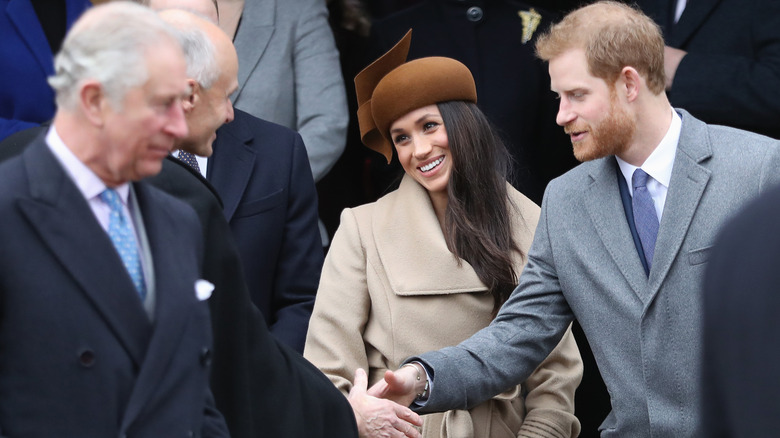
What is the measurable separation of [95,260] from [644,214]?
1811 mm

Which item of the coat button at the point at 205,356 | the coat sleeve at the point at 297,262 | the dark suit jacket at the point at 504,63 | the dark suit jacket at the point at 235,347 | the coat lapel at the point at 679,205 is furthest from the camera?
the dark suit jacket at the point at 504,63

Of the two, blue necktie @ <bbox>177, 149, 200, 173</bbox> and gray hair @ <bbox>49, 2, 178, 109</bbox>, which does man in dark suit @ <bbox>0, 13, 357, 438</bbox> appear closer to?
gray hair @ <bbox>49, 2, 178, 109</bbox>

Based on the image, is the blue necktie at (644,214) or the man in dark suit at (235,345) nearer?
the man in dark suit at (235,345)

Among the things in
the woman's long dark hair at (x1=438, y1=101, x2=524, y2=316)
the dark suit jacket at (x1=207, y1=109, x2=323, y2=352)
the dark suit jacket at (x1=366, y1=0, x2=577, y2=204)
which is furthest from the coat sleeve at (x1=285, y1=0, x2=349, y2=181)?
the woman's long dark hair at (x1=438, y1=101, x2=524, y2=316)

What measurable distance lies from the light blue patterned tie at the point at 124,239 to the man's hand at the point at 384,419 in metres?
1.45

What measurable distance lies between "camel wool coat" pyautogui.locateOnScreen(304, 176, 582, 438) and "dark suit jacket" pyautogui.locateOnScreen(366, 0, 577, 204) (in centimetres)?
80

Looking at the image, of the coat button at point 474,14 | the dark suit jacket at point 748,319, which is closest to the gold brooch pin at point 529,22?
the coat button at point 474,14

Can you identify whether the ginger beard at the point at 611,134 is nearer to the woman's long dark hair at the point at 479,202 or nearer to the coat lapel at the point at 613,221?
the coat lapel at the point at 613,221

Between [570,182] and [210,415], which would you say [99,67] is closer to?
[210,415]

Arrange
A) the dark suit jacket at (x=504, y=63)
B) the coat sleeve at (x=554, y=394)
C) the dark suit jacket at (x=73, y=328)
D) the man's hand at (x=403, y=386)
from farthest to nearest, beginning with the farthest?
the dark suit jacket at (x=504, y=63), the coat sleeve at (x=554, y=394), the man's hand at (x=403, y=386), the dark suit jacket at (x=73, y=328)

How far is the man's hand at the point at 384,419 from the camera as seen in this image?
11.9 ft

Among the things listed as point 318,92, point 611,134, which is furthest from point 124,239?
point 318,92

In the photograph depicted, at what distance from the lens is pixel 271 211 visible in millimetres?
4129

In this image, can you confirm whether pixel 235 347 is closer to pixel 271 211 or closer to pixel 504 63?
pixel 271 211
